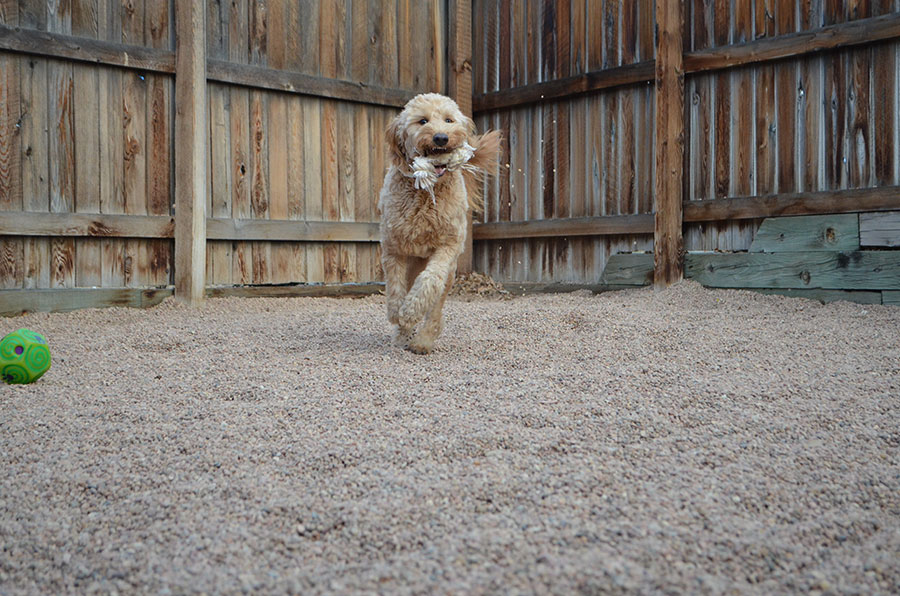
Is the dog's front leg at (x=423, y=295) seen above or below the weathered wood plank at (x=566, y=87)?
below

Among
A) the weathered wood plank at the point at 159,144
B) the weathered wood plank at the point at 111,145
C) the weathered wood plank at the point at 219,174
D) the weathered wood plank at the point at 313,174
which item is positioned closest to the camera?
the weathered wood plank at the point at 111,145

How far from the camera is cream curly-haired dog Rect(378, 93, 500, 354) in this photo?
376cm

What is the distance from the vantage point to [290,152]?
6766 millimetres

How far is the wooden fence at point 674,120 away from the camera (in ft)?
17.6

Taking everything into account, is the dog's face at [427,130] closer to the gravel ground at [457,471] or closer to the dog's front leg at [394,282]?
the dog's front leg at [394,282]

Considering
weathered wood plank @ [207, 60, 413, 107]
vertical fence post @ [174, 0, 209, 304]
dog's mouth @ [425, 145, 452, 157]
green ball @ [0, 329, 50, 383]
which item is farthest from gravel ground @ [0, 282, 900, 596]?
weathered wood plank @ [207, 60, 413, 107]

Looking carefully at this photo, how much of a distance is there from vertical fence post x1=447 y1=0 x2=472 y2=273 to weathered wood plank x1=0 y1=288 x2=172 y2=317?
3195 millimetres

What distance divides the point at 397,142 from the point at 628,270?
3282 mm

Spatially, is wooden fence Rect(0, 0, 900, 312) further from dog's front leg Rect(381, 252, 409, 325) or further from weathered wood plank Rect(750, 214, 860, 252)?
dog's front leg Rect(381, 252, 409, 325)

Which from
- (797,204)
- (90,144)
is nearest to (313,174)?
(90,144)

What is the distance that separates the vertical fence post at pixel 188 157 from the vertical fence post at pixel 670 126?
385cm

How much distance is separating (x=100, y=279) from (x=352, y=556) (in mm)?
5028

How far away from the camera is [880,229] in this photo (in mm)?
5195

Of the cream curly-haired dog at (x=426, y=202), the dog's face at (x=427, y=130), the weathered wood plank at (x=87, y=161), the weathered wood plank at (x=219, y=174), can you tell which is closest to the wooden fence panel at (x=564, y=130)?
the weathered wood plank at (x=219, y=174)
